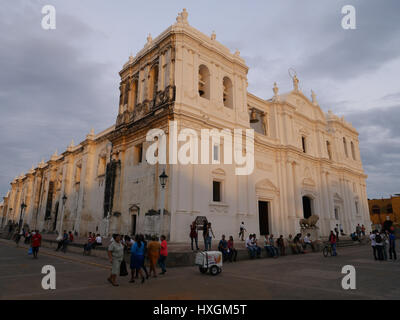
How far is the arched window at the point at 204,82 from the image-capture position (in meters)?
21.7

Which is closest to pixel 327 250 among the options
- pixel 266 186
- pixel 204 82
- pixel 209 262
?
pixel 266 186

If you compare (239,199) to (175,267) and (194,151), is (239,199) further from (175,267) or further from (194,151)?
(175,267)

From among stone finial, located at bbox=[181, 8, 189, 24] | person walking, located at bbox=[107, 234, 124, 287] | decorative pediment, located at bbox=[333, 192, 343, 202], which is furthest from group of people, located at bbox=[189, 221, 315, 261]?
stone finial, located at bbox=[181, 8, 189, 24]

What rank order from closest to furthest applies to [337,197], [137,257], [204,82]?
[137,257] → [204,82] → [337,197]

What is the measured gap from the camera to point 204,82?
2209 centimetres

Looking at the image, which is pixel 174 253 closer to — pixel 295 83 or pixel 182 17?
pixel 182 17

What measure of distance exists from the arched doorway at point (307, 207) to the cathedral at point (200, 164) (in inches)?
4.2

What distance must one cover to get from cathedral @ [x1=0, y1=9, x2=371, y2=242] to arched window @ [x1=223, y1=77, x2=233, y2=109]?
0.29 feet

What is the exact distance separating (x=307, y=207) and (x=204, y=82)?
675 inches

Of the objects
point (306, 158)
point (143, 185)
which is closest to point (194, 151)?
point (143, 185)

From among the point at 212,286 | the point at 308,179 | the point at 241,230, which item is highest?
the point at 308,179

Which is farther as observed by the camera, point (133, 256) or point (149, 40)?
point (149, 40)

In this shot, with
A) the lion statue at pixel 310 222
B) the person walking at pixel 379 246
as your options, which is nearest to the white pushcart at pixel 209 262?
the person walking at pixel 379 246
